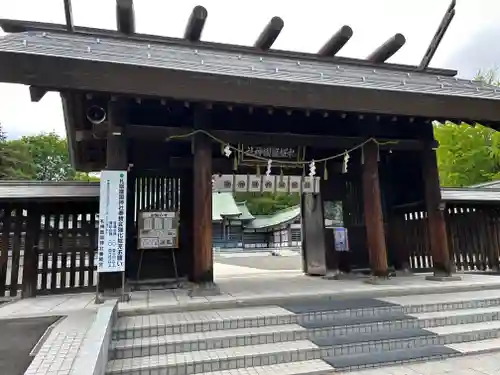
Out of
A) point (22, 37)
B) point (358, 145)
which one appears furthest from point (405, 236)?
point (22, 37)

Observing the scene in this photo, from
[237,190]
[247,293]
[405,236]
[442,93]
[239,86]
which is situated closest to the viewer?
[239,86]

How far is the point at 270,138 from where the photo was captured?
6805mm

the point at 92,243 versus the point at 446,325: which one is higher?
the point at 92,243

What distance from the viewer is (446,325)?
4.98 metres

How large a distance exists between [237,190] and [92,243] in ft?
10.9

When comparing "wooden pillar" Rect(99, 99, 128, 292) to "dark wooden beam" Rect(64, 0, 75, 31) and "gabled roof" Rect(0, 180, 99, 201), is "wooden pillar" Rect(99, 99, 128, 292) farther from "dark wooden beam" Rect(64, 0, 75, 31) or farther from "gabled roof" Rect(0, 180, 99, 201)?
"gabled roof" Rect(0, 180, 99, 201)

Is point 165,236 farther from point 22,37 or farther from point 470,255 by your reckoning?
point 470,255

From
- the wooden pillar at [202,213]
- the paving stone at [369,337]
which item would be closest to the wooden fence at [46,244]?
the wooden pillar at [202,213]

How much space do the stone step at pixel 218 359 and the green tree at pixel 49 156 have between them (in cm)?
4346

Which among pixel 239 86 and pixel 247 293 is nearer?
pixel 239 86

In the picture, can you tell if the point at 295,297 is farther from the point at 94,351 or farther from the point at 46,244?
the point at 46,244

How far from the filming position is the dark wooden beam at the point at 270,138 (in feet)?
20.1

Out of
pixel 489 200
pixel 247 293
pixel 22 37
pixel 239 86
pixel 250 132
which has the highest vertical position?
pixel 22 37

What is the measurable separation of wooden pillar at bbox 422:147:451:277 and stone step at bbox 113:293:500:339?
1.60 metres
